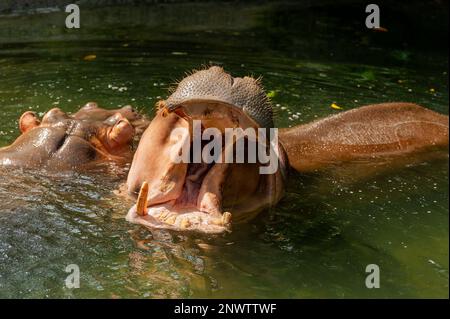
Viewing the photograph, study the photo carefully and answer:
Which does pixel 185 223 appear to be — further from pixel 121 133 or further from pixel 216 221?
pixel 121 133

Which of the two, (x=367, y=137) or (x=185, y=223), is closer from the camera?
(x=185, y=223)

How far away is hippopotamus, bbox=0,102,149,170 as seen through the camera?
464cm

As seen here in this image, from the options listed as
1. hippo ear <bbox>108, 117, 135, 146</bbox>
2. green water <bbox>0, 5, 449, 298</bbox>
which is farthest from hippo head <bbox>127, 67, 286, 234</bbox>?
hippo ear <bbox>108, 117, 135, 146</bbox>

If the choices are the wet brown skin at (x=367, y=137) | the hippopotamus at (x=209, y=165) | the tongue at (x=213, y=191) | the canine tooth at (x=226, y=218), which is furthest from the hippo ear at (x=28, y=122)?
the canine tooth at (x=226, y=218)

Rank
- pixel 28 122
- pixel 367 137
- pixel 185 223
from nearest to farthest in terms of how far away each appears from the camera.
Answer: pixel 185 223
pixel 28 122
pixel 367 137

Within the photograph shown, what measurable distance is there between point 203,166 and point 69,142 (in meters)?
1.12

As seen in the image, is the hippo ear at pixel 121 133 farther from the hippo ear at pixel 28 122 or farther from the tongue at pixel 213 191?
the tongue at pixel 213 191

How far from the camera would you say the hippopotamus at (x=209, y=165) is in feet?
11.5

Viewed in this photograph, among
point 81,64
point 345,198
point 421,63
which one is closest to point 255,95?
A: point 345,198

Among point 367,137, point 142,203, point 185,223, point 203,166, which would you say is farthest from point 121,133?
point 367,137

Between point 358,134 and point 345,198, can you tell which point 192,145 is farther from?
point 358,134

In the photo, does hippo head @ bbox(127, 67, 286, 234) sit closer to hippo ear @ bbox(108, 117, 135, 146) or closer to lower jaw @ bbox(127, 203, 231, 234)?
lower jaw @ bbox(127, 203, 231, 234)

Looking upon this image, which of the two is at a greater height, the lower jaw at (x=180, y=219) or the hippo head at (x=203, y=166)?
the hippo head at (x=203, y=166)

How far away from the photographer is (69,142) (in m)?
4.73
